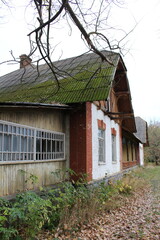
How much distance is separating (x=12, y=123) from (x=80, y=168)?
343 cm

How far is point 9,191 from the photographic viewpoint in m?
5.45

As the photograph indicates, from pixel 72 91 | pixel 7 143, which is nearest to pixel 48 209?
pixel 7 143

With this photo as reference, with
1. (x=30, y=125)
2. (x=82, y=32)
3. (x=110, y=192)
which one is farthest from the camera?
(x=110, y=192)

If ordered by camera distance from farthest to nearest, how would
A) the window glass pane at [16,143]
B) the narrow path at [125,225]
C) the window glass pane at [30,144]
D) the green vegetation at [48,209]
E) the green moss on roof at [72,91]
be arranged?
the green moss on roof at [72,91], the window glass pane at [30,144], the window glass pane at [16,143], the narrow path at [125,225], the green vegetation at [48,209]

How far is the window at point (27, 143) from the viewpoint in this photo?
550cm

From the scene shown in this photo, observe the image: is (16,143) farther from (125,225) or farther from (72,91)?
(125,225)

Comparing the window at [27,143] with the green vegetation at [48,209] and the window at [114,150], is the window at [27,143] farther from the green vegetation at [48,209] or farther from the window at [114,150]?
the window at [114,150]

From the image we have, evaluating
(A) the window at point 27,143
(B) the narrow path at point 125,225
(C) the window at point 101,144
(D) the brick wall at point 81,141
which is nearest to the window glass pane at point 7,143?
(A) the window at point 27,143

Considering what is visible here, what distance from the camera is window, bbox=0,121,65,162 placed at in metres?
5.50

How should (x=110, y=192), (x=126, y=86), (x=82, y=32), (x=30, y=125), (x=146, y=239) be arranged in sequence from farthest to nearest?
1. (x=126, y=86)
2. (x=110, y=192)
3. (x=30, y=125)
4. (x=146, y=239)
5. (x=82, y=32)

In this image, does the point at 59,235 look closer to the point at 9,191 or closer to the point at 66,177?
the point at 9,191

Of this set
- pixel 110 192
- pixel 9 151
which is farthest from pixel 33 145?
pixel 110 192

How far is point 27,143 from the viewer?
629cm

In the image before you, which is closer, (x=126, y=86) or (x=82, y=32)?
(x=82, y=32)
